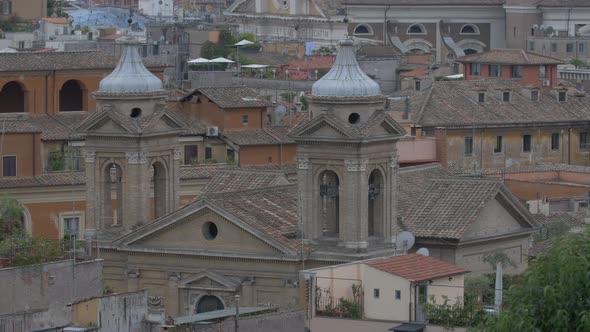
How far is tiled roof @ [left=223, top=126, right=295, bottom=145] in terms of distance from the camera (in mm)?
67375

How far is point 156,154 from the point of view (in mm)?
52281

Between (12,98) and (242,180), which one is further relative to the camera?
(12,98)

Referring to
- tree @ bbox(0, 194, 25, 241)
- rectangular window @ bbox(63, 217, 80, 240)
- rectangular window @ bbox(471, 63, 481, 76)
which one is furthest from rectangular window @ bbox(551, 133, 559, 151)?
tree @ bbox(0, 194, 25, 241)

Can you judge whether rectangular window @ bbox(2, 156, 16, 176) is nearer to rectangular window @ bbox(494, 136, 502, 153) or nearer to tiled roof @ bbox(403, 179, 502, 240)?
tiled roof @ bbox(403, 179, 502, 240)

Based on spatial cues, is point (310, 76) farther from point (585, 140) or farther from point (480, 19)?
point (480, 19)

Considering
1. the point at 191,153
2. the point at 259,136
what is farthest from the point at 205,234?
the point at 259,136

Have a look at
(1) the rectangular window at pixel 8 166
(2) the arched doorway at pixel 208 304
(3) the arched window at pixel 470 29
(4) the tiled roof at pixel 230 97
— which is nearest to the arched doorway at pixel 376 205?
(2) the arched doorway at pixel 208 304

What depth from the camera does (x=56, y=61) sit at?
228 ft

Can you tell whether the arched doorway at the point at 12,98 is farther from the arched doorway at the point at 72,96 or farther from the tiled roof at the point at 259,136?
the tiled roof at the point at 259,136

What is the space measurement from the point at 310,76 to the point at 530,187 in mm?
33528

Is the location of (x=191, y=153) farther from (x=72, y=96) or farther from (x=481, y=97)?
(x=481, y=97)

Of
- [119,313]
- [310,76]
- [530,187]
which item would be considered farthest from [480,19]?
[119,313]

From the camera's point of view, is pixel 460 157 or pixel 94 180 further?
pixel 460 157

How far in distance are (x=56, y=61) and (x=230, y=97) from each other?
3972mm
